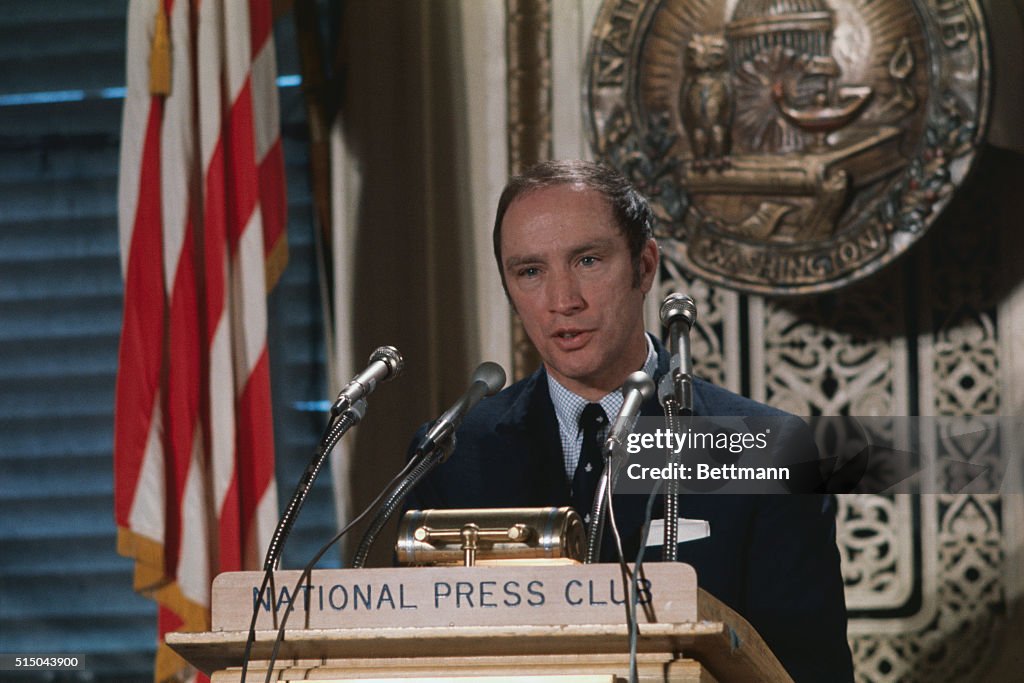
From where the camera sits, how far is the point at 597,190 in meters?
2.77

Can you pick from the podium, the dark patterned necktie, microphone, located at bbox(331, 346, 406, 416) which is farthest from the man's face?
the podium

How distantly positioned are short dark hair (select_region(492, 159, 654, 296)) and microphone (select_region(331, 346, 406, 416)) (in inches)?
27.9

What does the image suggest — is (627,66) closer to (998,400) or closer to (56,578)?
(998,400)

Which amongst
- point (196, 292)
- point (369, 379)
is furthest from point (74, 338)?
point (369, 379)

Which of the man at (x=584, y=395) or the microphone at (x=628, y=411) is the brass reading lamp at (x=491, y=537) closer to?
the microphone at (x=628, y=411)

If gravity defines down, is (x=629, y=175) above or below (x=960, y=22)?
below

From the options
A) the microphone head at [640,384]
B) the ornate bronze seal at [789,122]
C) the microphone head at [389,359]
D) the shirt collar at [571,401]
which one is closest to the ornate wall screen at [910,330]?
the ornate bronze seal at [789,122]

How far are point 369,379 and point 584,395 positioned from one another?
887mm

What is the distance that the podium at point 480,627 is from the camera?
1549mm

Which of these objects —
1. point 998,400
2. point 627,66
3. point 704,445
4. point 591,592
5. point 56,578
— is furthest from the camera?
point 56,578

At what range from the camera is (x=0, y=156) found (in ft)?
15.0

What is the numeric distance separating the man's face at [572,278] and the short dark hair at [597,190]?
2 cm

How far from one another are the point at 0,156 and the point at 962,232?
3135mm

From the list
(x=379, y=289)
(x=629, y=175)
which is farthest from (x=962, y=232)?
(x=379, y=289)
